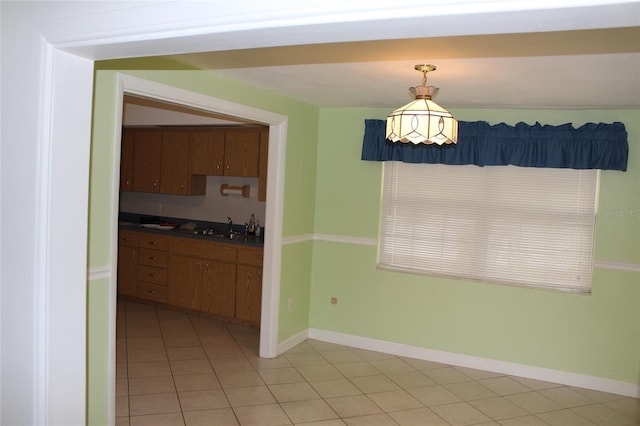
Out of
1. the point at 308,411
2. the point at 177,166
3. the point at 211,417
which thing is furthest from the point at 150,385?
the point at 177,166

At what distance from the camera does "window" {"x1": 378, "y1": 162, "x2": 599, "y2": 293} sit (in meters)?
4.56

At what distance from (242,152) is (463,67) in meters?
3.21

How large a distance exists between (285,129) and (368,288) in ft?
5.80

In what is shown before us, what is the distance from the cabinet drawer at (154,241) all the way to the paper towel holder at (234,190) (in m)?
0.91

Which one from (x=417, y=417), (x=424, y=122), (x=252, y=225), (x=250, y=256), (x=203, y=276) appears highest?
(x=424, y=122)

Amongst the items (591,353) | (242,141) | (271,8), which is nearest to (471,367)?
(591,353)

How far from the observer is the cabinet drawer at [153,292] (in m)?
6.07

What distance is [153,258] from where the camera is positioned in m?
6.14

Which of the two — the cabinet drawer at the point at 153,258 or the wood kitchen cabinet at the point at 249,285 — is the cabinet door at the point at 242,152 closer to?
the wood kitchen cabinet at the point at 249,285

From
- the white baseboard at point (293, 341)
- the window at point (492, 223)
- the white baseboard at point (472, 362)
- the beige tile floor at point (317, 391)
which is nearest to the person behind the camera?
the beige tile floor at point (317, 391)

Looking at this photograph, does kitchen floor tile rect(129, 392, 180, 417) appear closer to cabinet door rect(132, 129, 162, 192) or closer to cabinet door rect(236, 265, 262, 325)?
cabinet door rect(236, 265, 262, 325)

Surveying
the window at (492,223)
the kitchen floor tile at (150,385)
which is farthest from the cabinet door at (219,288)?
the window at (492,223)

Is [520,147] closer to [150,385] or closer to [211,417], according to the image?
[211,417]

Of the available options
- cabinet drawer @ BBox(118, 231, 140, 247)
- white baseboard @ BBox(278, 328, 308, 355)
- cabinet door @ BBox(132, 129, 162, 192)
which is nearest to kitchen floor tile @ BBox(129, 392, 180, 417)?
white baseboard @ BBox(278, 328, 308, 355)
